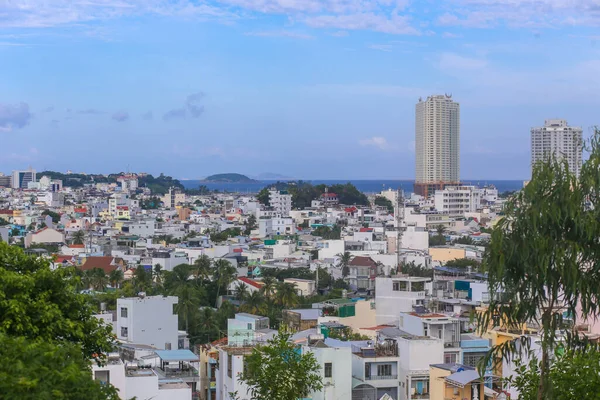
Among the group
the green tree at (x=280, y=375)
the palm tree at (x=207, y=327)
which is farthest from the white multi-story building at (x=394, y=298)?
the green tree at (x=280, y=375)

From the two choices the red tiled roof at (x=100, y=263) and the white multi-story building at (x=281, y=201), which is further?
the white multi-story building at (x=281, y=201)

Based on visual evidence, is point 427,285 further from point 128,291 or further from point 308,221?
point 308,221

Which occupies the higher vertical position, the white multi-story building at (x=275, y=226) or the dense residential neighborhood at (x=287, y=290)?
the white multi-story building at (x=275, y=226)

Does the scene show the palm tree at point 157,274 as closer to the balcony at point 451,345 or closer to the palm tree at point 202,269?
the palm tree at point 202,269

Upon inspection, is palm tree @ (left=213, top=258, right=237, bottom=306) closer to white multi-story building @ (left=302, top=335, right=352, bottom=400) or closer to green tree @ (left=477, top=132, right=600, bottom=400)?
white multi-story building @ (left=302, top=335, right=352, bottom=400)

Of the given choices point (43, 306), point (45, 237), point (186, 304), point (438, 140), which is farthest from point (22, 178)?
point (43, 306)

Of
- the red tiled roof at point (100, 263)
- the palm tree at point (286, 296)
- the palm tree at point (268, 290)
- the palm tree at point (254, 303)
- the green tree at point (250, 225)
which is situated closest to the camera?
the palm tree at point (254, 303)

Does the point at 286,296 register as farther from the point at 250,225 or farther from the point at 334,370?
the point at 250,225
